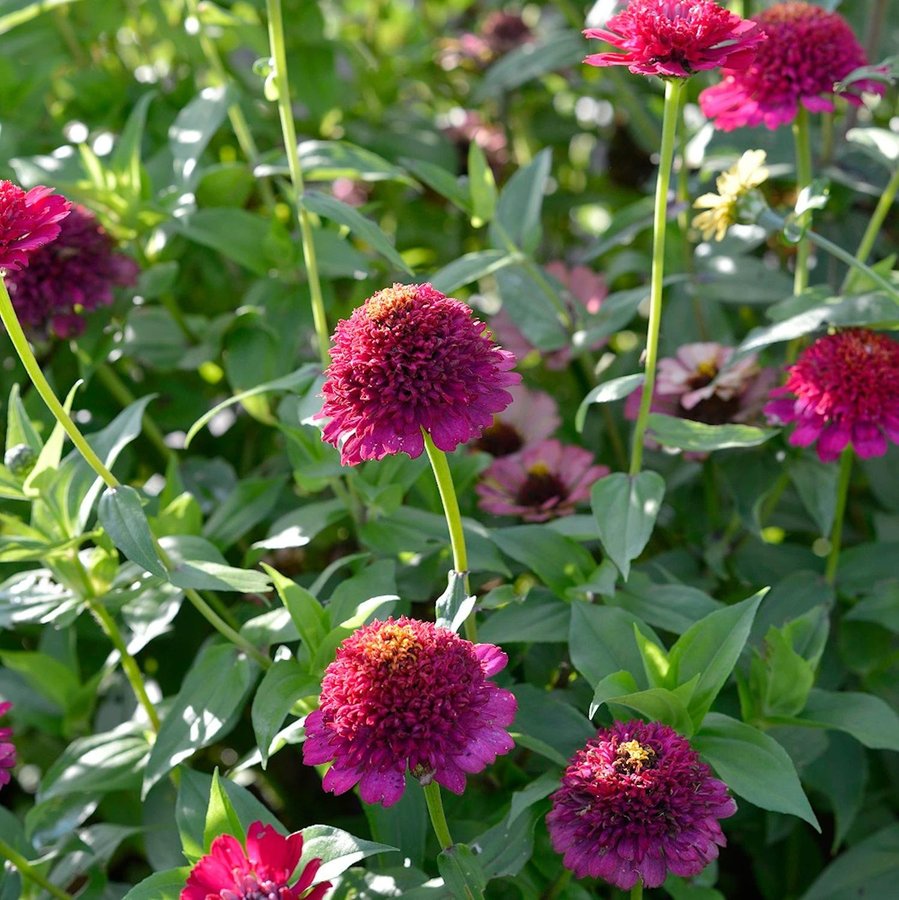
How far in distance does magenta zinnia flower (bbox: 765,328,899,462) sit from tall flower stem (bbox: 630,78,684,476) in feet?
0.43

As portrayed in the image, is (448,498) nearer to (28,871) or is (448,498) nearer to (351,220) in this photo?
(351,220)

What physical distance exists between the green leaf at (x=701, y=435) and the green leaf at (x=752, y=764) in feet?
0.64

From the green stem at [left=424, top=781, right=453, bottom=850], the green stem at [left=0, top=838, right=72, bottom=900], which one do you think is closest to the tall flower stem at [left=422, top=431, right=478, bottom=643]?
the green stem at [left=424, top=781, right=453, bottom=850]

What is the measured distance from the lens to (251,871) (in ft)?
2.08

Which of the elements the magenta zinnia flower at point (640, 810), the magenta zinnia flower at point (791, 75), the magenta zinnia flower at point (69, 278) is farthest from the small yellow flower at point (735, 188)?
the magenta zinnia flower at point (69, 278)

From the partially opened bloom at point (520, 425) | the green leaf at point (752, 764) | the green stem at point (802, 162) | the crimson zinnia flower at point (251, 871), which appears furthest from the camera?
the partially opened bloom at point (520, 425)

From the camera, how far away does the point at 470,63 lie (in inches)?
63.1

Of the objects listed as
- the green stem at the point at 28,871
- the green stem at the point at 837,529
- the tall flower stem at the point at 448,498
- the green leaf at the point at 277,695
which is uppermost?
the tall flower stem at the point at 448,498

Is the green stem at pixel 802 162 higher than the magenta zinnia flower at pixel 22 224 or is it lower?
lower

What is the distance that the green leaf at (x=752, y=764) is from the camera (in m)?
0.73

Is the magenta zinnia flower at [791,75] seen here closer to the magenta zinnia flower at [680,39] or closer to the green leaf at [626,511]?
the magenta zinnia flower at [680,39]

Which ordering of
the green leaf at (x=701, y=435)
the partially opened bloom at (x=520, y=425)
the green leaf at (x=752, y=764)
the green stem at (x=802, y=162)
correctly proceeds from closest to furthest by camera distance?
the green leaf at (x=752, y=764) < the green leaf at (x=701, y=435) < the green stem at (x=802, y=162) < the partially opened bloom at (x=520, y=425)

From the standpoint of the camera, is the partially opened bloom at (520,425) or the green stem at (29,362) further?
the partially opened bloom at (520,425)

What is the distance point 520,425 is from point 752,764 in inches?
19.5
